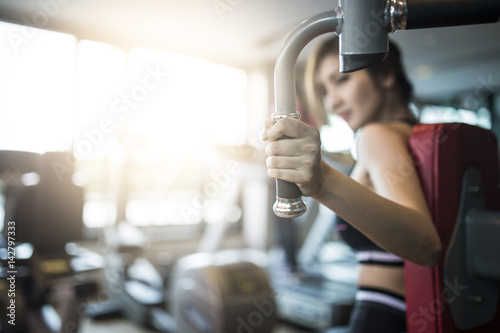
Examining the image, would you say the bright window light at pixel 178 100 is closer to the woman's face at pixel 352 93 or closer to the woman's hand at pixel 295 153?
the woman's face at pixel 352 93

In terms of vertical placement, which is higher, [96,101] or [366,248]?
[96,101]

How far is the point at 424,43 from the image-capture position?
179 inches

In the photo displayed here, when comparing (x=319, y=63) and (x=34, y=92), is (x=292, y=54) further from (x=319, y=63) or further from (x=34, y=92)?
(x=34, y=92)

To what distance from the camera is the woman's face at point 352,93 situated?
0.97m

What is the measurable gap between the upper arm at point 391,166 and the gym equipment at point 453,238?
0.08 ft

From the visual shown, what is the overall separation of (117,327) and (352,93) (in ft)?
10.1

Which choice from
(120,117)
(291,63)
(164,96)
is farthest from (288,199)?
(164,96)

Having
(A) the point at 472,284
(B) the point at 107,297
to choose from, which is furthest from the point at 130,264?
(A) the point at 472,284

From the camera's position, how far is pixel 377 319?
34.0 inches

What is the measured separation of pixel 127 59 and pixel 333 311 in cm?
354

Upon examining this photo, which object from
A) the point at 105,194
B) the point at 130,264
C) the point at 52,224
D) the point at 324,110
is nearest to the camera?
the point at 324,110

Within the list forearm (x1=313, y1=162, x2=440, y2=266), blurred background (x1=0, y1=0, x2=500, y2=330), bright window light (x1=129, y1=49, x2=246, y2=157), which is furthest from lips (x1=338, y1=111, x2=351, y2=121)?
bright window light (x1=129, y1=49, x2=246, y2=157)

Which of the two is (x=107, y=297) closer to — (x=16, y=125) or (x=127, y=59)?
(x=16, y=125)

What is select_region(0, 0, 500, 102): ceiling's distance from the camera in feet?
11.6
